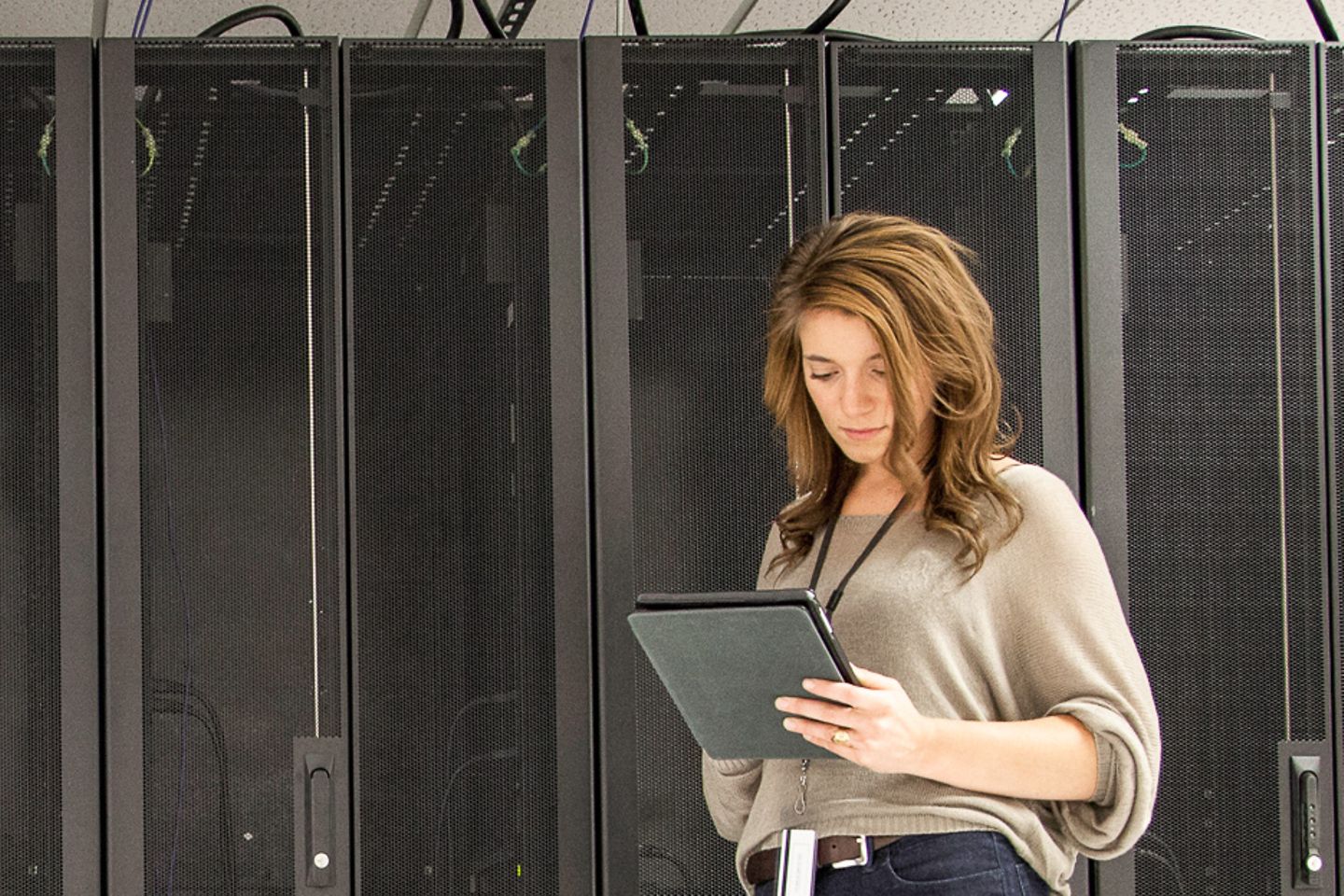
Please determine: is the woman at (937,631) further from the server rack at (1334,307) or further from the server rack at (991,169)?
the server rack at (1334,307)

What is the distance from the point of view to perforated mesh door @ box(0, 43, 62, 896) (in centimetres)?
168

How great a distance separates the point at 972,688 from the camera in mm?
1204

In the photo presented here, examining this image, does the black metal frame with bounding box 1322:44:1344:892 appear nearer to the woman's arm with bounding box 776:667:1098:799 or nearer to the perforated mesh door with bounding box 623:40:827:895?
the perforated mesh door with bounding box 623:40:827:895

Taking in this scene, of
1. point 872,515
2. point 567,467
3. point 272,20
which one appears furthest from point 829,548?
Answer: point 272,20

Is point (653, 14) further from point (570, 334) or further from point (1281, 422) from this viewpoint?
point (1281, 422)

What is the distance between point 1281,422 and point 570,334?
34.8 inches

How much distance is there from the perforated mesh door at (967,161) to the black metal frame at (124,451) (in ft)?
2.13

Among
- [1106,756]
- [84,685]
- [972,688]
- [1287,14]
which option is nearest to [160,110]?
[84,685]

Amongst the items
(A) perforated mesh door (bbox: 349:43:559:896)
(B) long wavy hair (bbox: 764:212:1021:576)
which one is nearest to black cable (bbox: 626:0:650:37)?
(A) perforated mesh door (bbox: 349:43:559:896)

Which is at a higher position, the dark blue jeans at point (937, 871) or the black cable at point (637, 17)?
the black cable at point (637, 17)

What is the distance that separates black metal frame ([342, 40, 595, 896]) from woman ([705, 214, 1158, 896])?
48cm

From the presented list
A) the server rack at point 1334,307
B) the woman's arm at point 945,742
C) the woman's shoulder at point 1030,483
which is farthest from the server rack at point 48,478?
the server rack at point 1334,307

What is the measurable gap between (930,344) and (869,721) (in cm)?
33

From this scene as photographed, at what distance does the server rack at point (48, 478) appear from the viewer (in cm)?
168
